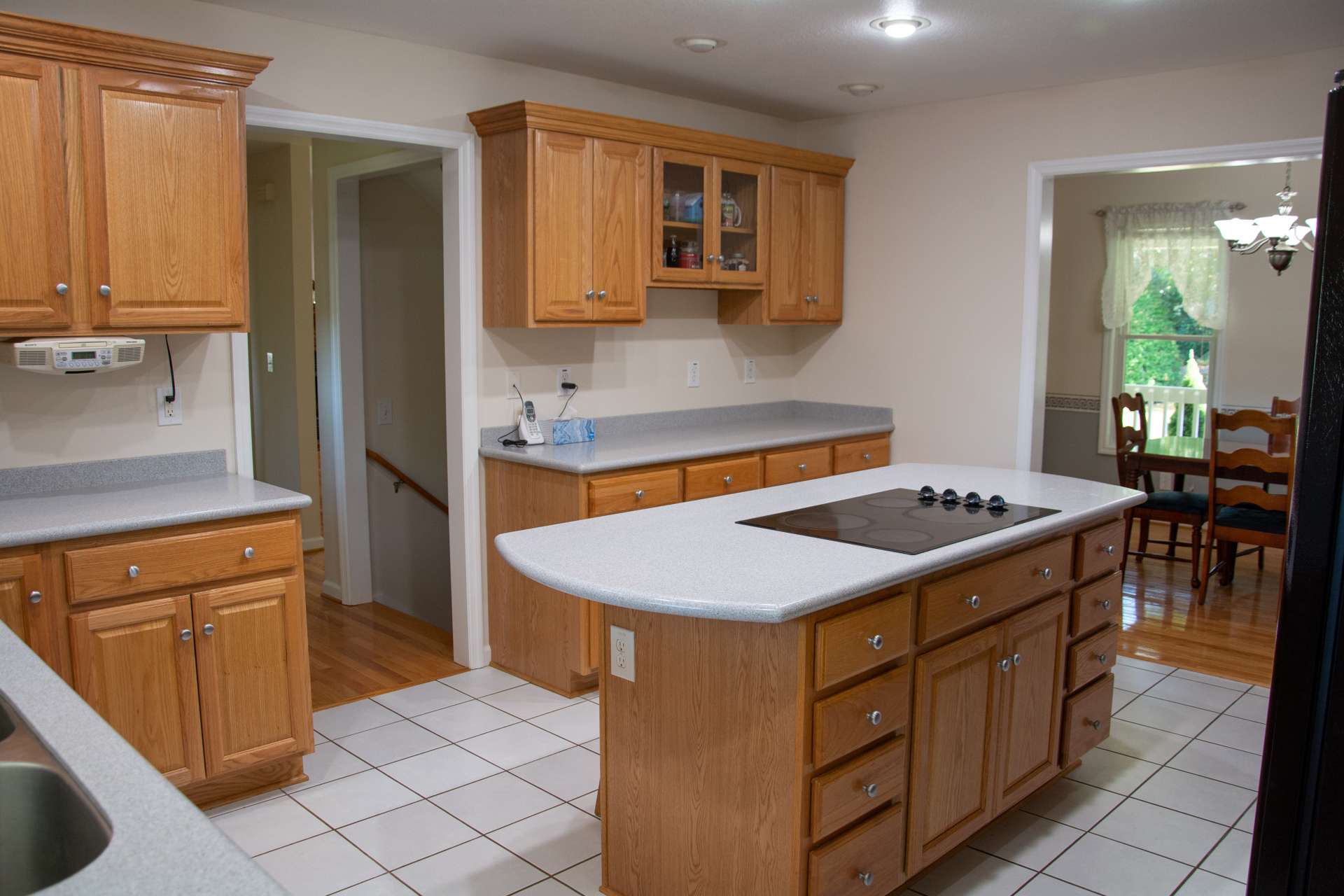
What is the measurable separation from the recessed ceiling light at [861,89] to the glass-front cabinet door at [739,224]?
1.60 feet

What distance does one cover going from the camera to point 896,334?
4.89 meters

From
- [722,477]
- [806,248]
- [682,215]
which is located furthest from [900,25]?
[722,477]

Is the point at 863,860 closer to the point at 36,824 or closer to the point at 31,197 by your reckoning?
the point at 36,824

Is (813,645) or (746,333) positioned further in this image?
(746,333)

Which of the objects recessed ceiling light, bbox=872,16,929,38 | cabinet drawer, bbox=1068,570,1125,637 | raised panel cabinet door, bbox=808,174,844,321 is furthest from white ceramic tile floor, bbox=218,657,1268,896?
recessed ceiling light, bbox=872,16,929,38

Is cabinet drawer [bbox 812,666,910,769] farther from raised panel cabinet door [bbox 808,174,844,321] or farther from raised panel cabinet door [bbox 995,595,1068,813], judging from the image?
raised panel cabinet door [bbox 808,174,844,321]

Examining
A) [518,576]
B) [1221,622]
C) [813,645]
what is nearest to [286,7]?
[518,576]

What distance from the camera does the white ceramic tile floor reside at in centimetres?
254

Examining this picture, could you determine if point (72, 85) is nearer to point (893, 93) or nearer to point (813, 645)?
point (813, 645)

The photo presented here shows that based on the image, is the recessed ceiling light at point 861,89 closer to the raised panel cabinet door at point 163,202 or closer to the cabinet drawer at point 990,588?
the cabinet drawer at point 990,588

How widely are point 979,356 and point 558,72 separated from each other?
7.29 ft

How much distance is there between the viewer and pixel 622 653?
2250 mm

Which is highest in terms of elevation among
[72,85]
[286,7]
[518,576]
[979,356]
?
[286,7]

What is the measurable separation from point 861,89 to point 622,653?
3.06m
